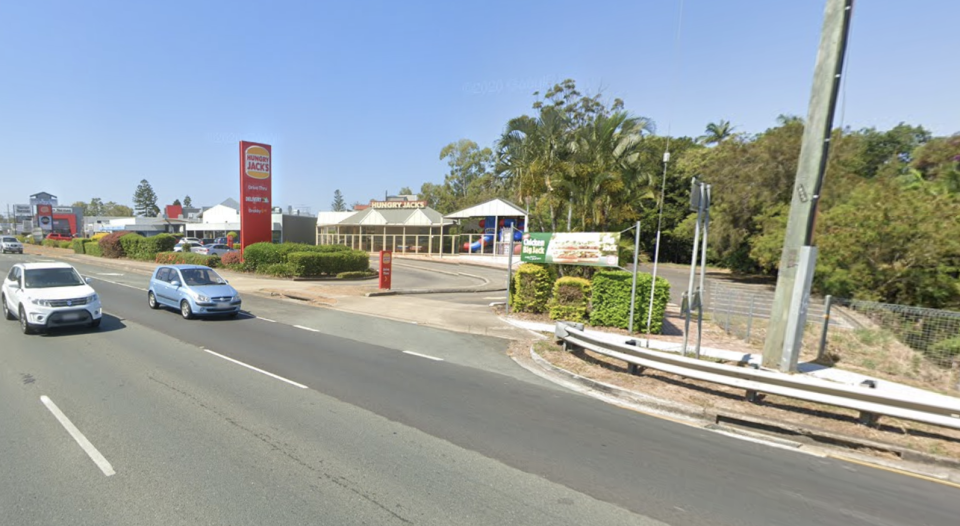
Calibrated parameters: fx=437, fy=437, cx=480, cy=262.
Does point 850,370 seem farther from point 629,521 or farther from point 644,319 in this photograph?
point 629,521

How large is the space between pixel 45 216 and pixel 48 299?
3871 inches

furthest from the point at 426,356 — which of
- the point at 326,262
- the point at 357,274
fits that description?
the point at 357,274

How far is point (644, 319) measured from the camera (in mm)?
11961

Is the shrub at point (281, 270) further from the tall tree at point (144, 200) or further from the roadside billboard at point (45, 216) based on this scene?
the tall tree at point (144, 200)

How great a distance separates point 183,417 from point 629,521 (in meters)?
5.28

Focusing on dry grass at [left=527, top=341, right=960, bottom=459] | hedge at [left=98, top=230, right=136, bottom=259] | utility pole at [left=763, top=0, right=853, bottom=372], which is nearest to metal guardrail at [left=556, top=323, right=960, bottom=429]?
dry grass at [left=527, top=341, right=960, bottom=459]

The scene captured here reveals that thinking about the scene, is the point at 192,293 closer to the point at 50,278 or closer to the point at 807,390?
the point at 50,278

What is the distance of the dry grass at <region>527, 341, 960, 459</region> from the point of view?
5.43 metres

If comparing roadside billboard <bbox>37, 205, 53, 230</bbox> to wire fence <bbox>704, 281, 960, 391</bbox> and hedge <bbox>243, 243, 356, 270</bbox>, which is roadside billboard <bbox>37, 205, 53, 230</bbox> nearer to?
hedge <bbox>243, 243, 356, 270</bbox>

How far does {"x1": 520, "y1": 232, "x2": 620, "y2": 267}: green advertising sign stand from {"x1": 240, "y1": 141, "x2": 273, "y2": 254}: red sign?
18.8m

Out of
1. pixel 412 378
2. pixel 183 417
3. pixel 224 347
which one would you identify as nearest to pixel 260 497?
pixel 183 417

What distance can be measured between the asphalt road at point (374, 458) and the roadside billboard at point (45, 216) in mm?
99823

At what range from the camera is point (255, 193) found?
2580cm

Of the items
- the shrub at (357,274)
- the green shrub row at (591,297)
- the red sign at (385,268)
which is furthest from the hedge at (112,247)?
the green shrub row at (591,297)
